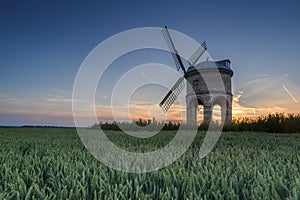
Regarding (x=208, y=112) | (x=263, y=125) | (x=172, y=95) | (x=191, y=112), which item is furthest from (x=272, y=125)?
(x=172, y=95)

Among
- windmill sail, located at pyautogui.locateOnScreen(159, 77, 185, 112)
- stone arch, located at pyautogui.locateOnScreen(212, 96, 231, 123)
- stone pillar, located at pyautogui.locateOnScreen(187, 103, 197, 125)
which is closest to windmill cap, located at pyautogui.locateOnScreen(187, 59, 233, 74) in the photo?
windmill sail, located at pyautogui.locateOnScreen(159, 77, 185, 112)

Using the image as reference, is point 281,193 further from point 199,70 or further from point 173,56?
point 173,56

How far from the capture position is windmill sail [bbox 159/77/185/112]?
28.9 m

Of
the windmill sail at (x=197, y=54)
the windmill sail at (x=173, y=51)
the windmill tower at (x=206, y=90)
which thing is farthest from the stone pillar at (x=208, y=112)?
the windmill sail at (x=197, y=54)

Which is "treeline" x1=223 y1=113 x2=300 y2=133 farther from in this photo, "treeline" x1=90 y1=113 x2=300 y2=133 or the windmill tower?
the windmill tower

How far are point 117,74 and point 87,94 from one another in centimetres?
176

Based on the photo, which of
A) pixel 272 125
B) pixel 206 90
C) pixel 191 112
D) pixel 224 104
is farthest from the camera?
pixel 191 112

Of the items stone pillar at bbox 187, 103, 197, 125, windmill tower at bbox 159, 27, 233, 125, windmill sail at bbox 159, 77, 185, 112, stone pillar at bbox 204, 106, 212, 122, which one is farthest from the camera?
windmill sail at bbox 159, 77, 185, 112

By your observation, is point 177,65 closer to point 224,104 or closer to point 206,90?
point 206,90

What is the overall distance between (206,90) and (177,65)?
6169 mm

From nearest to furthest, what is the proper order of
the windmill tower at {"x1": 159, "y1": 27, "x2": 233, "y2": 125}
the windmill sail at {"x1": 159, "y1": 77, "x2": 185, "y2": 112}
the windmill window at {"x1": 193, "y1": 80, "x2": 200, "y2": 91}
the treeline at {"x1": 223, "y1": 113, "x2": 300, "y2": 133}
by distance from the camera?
the treeline at {"x1": 223, "y1": 113, "x2": 300, "y2": 133}, the windmill tower at {"x1": 159, "y1": 27, "x2": 233, "y2": 125}, the windmill window at {"x1": 193, "y1": 80, "x2": 200, "y2": 91}, the windmill sail at {"x1": 159, "y1": 77, "x2": 185, "y2": 112}

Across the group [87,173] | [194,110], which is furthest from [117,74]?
[194,110]

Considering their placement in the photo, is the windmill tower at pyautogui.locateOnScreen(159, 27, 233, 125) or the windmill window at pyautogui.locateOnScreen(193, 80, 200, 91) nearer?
the windmill tower at pyautogui.locateOnScreen(159, 27, 233, 125)

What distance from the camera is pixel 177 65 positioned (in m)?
30.8
